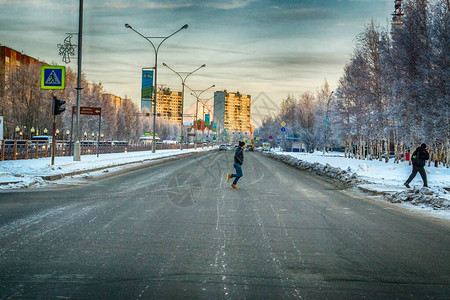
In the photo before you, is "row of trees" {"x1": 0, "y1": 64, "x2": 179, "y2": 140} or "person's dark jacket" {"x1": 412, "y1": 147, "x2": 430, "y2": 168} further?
"row of trees" {"x1": 0, "y1": 64, "x2": 179, "y2": 140}

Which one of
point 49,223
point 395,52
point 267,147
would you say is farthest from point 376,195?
point 267,147

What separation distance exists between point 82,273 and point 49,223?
339 centimetres

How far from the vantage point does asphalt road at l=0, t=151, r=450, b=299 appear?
435 centimetres

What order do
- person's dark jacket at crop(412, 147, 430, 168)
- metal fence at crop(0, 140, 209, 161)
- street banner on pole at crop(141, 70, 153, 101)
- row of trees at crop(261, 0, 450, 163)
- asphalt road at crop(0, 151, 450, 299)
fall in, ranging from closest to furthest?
asphalt road at crop(0, 151, 450, 299), person's dark jacket at crop(412, 147, 430, 168), row of trees at crop(261, 0, 450, 163), metal fence at crop(0, 140, 209, 161), street banner on pole at crop(141, 70, 153, 101)

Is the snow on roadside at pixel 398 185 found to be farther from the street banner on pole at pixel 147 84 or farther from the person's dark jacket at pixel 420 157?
the street banner on pole at pixel 147 84

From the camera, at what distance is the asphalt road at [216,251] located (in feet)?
14.3

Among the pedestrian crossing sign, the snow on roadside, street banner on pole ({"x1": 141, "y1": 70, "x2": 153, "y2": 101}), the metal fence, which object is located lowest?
the snow on roadside

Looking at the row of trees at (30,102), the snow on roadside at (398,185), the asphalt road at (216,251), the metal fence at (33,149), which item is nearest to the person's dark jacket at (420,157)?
the snow on roadside at (398,185)

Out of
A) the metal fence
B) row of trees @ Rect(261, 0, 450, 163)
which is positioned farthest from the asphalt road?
the metal fence

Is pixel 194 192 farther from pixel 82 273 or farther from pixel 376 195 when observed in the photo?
pixel 82 273

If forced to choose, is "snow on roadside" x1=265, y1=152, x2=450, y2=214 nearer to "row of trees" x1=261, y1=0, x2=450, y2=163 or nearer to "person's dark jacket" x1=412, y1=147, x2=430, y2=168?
"person's dark jacket" x1=412, y1=147, x2=430, y2=168

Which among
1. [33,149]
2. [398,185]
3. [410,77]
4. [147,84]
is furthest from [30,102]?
[398,185]

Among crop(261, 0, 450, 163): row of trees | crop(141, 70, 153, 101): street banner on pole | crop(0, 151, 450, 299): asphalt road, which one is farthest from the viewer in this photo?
crop(141, 70, 153, 101): street banner on pole

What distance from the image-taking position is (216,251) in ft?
19.4
